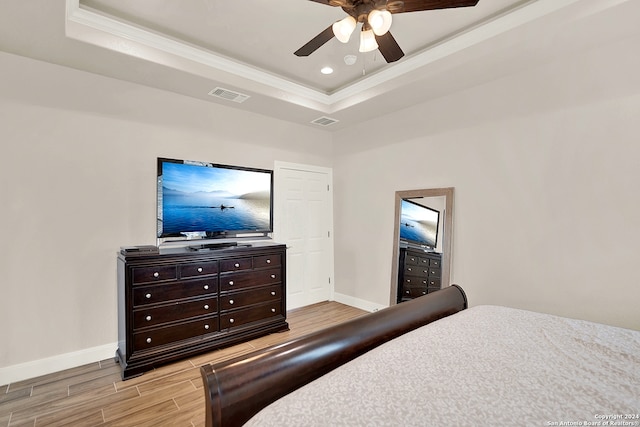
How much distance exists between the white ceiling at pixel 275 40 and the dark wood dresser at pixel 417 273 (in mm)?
1847

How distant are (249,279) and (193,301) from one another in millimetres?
607

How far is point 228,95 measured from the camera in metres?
3.38

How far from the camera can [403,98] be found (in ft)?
11.5

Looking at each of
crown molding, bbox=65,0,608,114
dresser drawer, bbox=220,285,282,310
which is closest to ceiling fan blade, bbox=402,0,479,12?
crown molding, bbox=65,0,608,114

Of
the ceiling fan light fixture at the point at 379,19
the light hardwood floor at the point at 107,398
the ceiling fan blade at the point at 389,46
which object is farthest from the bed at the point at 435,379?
the ceiling fan blade at the point at 389,46

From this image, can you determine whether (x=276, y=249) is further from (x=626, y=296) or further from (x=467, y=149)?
(x=626, y=296)

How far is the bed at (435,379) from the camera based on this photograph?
88 centimetres

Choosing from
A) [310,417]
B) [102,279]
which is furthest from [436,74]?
[102,279]

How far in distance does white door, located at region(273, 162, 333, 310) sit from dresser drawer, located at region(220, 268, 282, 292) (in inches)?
27.1

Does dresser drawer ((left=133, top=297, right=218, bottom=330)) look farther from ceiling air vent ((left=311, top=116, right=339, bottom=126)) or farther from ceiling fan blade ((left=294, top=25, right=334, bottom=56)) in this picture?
ceiling air vent ((left=311, top=116, right=339, bottom=126))

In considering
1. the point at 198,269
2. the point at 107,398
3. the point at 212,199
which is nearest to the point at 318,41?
the point at 212,199

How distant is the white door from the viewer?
4.25 metres

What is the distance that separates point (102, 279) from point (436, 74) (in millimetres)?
3761

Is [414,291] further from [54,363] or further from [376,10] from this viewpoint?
[54,363]
